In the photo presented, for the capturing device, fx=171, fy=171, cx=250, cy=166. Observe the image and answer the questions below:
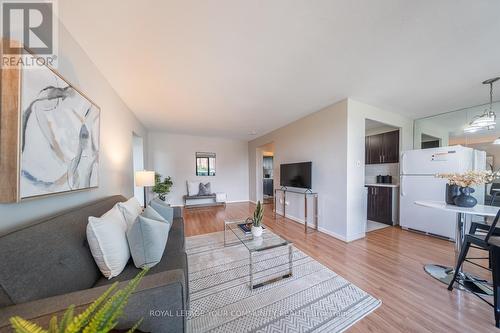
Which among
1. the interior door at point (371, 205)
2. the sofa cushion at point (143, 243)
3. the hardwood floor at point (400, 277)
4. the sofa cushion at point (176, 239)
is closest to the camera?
the sofa cushion at point (143, 243)

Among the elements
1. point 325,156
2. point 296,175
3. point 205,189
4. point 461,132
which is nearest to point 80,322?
point 325,156

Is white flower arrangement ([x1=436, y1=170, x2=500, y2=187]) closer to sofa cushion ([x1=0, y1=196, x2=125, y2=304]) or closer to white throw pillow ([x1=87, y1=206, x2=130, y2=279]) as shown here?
white throw pillow ([x1=87, y1=206, x2=130, y2=279])

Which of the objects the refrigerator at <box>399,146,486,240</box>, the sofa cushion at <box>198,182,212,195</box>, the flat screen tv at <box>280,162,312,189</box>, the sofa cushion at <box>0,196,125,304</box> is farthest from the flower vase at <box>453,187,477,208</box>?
the sofa cushion at <box>198,182,212,195</box>

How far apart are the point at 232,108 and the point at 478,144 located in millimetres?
4539

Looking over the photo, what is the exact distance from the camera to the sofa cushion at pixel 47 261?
2.26 feet

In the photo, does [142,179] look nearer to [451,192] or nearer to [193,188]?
[193,188]

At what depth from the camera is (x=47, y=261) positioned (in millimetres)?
821

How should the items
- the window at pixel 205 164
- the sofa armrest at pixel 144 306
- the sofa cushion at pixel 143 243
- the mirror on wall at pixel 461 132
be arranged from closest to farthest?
the sofa armrest at pixel 144 306, the sofa cushion at pixel 143 243, the mirror on wall at pixel 461 132, the window at pixel 205 164

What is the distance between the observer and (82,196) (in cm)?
156

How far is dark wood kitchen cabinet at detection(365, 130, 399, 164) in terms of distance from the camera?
3711 mm

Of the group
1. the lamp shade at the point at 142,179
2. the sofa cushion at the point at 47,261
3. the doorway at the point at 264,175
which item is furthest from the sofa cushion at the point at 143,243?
the doorway at the point at 264,175

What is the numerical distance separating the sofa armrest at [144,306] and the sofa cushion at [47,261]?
9cm

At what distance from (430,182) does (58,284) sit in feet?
15.2

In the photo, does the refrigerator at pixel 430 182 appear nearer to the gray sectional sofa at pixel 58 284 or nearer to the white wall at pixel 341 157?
the white wall at pixel 341 157
